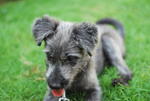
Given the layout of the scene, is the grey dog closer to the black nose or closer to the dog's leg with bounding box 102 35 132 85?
the black nose

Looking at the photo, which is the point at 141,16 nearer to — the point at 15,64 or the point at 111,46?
the point at 111,46

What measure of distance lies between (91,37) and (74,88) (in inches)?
45.5

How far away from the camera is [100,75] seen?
6969mm

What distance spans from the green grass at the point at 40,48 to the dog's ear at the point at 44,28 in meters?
1.28

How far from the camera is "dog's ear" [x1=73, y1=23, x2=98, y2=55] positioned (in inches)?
206

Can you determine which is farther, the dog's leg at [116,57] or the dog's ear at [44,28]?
the dog's leg at [116,57]

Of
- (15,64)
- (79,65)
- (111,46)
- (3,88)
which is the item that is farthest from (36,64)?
(79,65)

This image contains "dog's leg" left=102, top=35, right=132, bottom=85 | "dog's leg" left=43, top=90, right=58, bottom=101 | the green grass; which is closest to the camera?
"dog's leg" left=43, top=90, right=58, bottom=101

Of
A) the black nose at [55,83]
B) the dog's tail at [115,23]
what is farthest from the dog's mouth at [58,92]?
the dog's tail at [115,23]

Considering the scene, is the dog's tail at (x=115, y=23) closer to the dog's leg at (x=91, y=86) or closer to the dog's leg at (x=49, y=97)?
the dog's leg at (x=91, y=86)

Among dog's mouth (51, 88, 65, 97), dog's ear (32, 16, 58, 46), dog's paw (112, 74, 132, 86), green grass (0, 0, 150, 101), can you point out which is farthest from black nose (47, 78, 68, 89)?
dog's paw (112, 74, 132, 86)

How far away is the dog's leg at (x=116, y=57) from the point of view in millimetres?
6721

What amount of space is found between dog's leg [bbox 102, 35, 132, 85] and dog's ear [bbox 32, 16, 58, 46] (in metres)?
1.92

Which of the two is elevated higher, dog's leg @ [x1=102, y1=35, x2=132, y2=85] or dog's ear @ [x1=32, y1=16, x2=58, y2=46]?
dog's ear @ [x1=32, y1=16, x2=58, y2=46]
